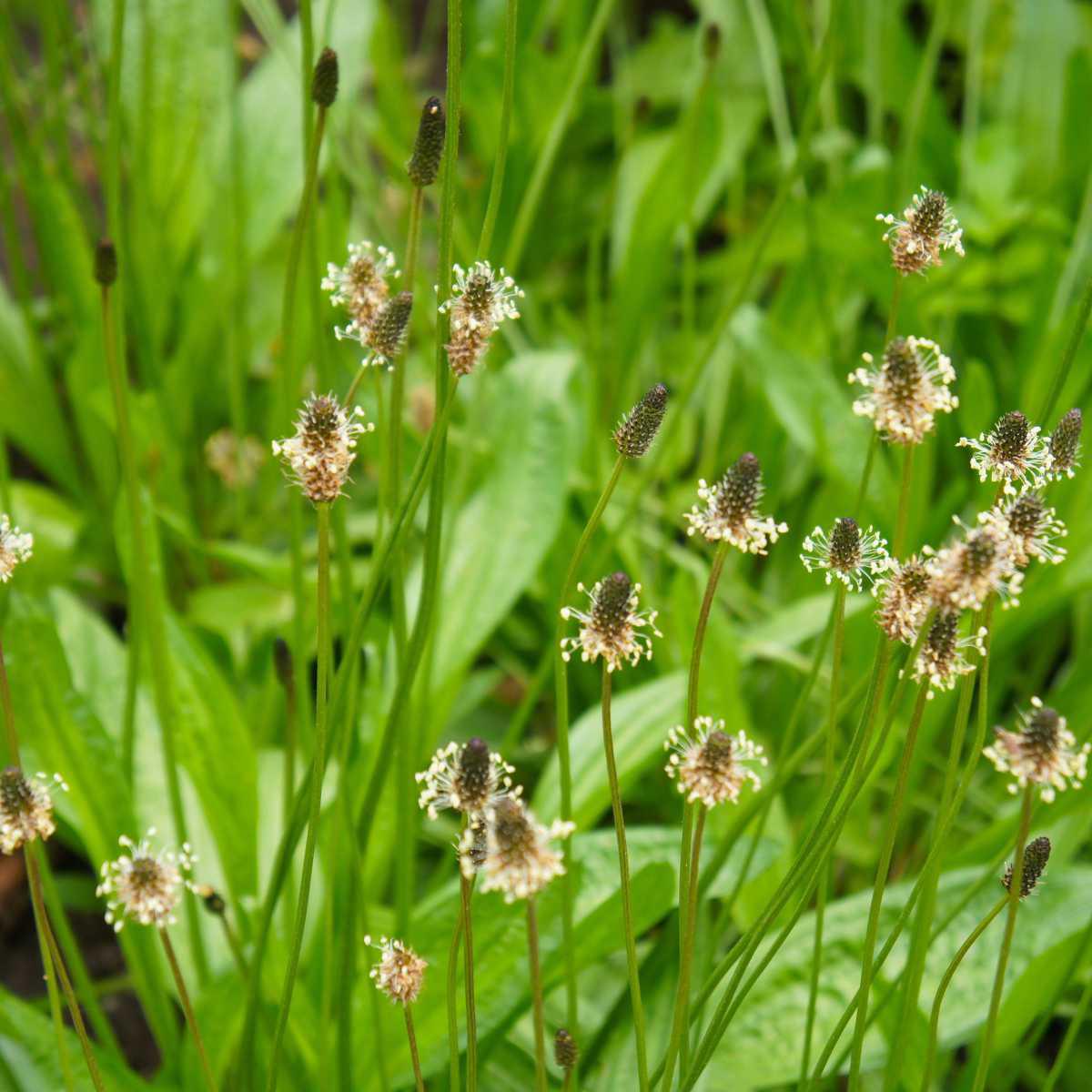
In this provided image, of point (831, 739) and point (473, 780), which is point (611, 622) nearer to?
point (473, 780)

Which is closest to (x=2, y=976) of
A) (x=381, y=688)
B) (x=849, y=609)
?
(x=381, y=688)

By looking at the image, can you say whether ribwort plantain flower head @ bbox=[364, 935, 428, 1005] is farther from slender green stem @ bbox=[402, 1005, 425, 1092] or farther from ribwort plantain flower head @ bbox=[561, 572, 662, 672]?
ribwort plantain flower head @ bbox=[561, 572, 662, 672]

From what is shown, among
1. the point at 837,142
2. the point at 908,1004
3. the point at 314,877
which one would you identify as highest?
the point at 837,142

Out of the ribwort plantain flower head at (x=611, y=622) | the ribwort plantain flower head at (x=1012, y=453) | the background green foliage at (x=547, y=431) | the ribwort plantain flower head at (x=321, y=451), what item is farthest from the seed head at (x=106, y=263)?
the ribwort plantain flower head at (x=1012, y=453)

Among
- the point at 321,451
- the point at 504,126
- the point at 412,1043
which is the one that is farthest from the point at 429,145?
the point at 412,1043

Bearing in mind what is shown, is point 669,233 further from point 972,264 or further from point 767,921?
point 767,921

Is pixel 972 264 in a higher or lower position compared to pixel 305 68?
higher
